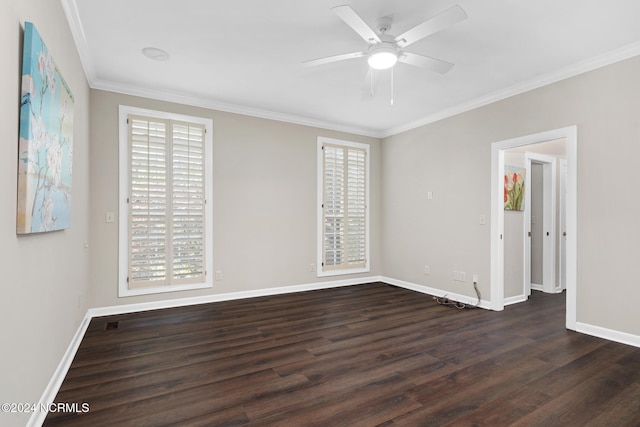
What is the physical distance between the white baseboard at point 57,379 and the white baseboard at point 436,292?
432 cm

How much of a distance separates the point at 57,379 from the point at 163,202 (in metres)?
2.28

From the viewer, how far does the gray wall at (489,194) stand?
3006 millimetres

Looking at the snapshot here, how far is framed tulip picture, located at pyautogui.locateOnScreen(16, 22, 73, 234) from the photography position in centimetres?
152

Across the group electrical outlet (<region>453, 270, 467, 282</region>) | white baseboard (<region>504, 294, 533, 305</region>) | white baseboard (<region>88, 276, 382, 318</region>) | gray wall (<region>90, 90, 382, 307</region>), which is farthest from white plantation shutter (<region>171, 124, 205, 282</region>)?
white baseboard (<region>504, 294, 533, 305</region>)

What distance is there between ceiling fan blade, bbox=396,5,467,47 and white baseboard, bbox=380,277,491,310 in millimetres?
3368

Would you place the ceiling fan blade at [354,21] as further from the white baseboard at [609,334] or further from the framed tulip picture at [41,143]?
the white baseboard at [609,334]

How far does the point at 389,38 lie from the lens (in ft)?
8.30

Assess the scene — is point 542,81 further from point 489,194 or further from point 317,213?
point 317,213

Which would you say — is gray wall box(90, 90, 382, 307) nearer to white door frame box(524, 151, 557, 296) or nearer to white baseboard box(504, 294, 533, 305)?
white baseboard box(504, 294, 533, 305)

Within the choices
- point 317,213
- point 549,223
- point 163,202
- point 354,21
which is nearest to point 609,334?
point 549,223

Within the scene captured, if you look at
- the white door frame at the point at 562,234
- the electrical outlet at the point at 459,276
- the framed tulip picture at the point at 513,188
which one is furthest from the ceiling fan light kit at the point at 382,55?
the white door frame at the point at 562,234

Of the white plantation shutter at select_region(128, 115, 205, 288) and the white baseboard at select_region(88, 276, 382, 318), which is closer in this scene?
the white baseboard at select_region(88, 276, 382, 318)

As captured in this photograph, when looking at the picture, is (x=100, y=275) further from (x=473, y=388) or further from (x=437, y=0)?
(x=437, y=0)

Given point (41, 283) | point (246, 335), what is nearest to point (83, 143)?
point (41, 283)
